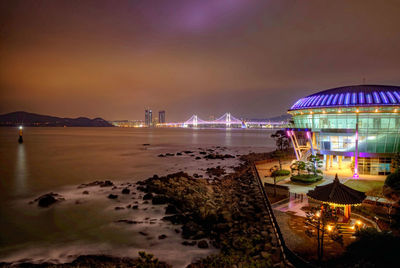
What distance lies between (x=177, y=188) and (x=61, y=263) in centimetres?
1246

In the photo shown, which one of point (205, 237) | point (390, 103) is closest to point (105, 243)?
point (205, 237)

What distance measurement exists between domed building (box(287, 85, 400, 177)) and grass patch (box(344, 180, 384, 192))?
7.60 feet

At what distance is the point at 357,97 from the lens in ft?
89.1

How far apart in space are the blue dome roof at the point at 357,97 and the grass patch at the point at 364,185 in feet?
25.3

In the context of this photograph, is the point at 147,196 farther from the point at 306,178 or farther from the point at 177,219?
the point at 306,178

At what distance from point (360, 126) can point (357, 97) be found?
3112 millimetres

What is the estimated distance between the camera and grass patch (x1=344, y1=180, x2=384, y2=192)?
813 inches

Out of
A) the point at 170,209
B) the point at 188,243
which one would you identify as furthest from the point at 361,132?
the point at 188,243

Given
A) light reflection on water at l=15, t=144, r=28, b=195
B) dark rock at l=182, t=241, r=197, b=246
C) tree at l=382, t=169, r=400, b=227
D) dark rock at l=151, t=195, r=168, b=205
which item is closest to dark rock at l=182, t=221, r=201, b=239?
dark rock at l=182, t=241, r=197, b=246

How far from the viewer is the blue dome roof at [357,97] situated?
25.7 meters

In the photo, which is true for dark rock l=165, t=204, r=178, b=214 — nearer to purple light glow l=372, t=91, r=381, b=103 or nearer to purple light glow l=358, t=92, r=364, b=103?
purple light glow l=358, t=92, r=364, b=103

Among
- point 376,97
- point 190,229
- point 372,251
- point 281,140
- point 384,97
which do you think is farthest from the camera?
point 281,140

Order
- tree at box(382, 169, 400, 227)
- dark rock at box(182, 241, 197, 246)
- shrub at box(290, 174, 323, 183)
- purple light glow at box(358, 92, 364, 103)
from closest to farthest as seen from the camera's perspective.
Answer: tree at box(382, 169, 400, 227) → dark rock at box(182, 241, 197, 246) → shrub at box(290, 174, 323, 183) → purple light glow at box(358, 92, 364, 103)

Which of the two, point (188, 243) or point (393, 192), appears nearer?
point (188, 243)
